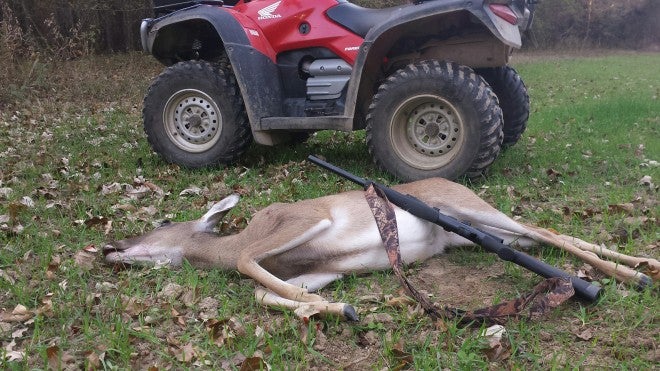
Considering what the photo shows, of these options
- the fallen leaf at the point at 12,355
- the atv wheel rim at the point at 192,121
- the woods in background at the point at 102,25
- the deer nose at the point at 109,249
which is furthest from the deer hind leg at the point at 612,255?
the atv wheel rim at the point at 192,121

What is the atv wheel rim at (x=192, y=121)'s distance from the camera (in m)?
6.62

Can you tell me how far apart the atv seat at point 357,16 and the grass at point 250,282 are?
4.67ft

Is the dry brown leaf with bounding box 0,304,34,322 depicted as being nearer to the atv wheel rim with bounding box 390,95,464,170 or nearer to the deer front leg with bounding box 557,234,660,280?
the deer front leg with bounding box 557,234,660,280

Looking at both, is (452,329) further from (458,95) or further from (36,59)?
(36,59)

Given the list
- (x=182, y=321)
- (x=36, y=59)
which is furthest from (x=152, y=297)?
(x=36, y=59)

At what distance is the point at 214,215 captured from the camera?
4.35 meters

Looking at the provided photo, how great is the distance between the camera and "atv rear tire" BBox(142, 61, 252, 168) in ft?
21.2

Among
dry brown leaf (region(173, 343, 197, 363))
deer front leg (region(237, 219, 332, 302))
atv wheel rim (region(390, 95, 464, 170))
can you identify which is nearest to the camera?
dry brown leaf (region(173, 343, 197, 363))

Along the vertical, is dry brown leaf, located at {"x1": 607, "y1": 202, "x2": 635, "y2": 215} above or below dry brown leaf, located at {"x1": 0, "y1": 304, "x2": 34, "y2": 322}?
below

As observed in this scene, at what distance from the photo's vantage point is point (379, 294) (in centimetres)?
345

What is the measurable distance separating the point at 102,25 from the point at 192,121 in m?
12.8

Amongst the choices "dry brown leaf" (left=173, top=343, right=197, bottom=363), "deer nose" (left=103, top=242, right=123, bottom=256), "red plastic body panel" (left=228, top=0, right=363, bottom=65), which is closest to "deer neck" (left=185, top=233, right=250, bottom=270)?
"deer nose" (left=103, top=242, right=123, bottom=256)

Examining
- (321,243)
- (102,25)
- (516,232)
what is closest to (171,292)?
(321,243)

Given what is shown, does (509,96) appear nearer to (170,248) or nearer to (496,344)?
(170,248)
